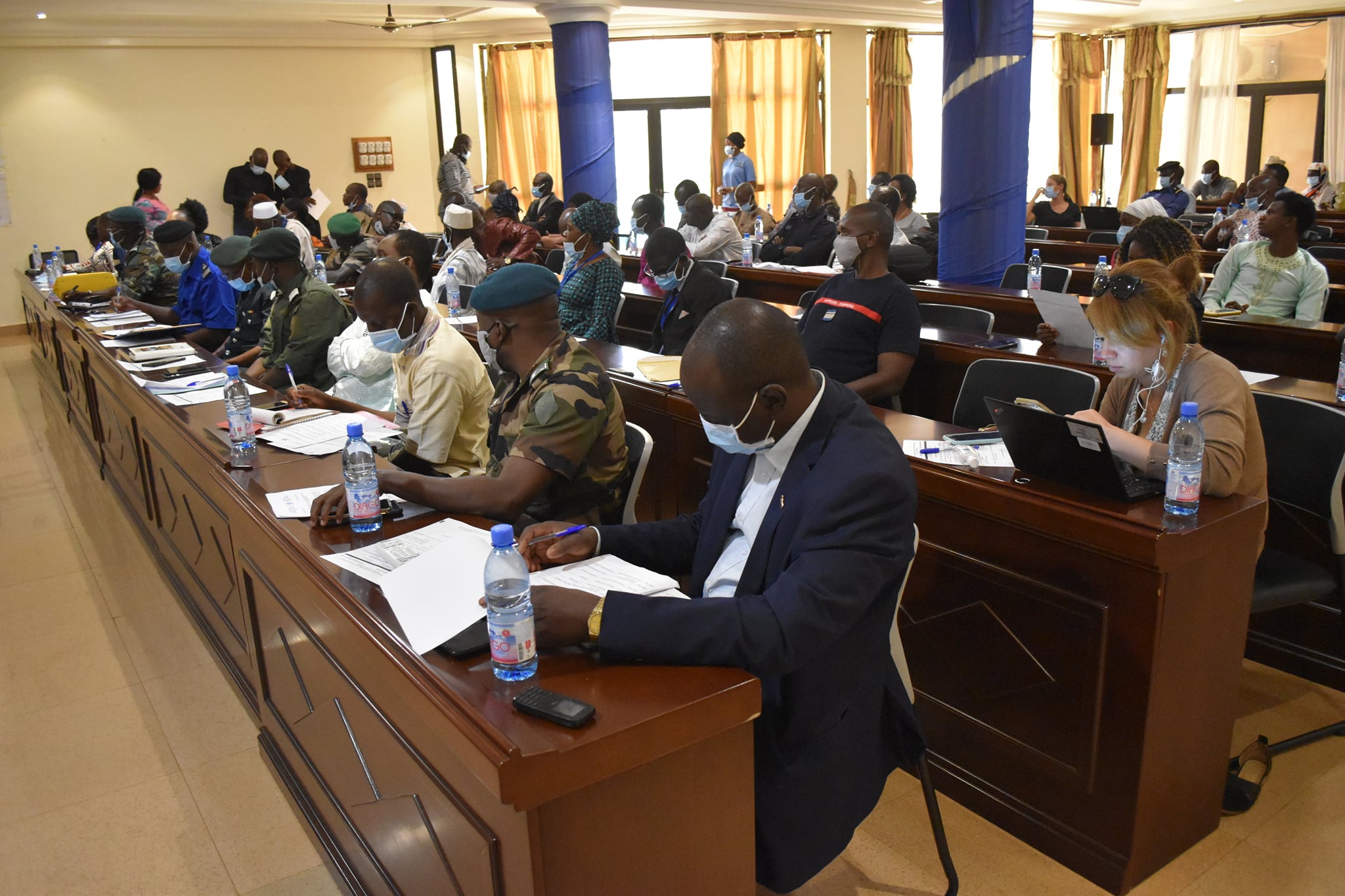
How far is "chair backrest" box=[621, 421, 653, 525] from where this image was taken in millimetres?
2412

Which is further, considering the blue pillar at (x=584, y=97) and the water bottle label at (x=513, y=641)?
the blue pillar at (x=584, y=97)

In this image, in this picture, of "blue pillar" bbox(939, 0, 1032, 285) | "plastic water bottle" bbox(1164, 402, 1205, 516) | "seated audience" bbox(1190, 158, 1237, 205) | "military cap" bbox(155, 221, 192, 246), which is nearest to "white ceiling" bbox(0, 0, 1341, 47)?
"seated audience" bbox(1190, 158, 1237, 205)

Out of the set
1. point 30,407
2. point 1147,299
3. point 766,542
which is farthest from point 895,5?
point 766,542

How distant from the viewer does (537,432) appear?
7.23 ft

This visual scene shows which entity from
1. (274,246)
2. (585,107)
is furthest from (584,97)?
(274,246)

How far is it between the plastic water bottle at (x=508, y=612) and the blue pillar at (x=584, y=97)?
8.58 metres

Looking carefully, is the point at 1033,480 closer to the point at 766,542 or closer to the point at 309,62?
the point at 766,542

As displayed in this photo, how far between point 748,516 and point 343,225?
5.99 metres

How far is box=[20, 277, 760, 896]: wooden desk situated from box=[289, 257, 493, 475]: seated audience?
27cm

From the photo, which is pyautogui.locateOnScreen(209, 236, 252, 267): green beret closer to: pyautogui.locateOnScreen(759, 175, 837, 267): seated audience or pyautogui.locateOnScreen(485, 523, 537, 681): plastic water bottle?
pyautogui.locateOnScreen(485, 523, 537, 681): plastic water bottle

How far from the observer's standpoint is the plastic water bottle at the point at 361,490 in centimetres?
203

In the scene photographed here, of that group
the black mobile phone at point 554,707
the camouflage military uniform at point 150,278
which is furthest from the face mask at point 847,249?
the camouflage military uniform at point 150,278

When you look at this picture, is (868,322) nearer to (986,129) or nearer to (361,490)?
(361,490)

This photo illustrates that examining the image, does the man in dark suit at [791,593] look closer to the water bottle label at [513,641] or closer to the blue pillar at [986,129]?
the water bottle label at [513,641]
